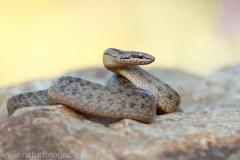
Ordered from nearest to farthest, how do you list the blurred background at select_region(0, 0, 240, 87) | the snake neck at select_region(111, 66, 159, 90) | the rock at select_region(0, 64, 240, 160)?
the rock at select_region(0, 64, 240, 160) < the snake neck at select_region(111, 66, 159, 90) < the blurred background at select_region(0, 0, 240, 87)

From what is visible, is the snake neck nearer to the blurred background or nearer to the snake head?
the snake head

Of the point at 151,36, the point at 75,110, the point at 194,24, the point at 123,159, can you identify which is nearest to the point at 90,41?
the point at 151,36

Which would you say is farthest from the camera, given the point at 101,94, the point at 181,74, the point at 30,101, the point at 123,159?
the point at 181,74

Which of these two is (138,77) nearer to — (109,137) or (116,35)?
(109,137)

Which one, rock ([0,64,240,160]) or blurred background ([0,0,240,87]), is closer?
rock ([0,64,240,160])

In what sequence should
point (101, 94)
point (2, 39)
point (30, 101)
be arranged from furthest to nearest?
1. point (2, 39)
2. point (30, 101)
3. point (101, 94)

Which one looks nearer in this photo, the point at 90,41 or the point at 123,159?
the point at 123,159

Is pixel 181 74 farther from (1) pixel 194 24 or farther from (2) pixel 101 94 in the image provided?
(2) pixel 101 94

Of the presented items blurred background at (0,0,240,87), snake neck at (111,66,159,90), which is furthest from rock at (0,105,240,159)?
blurred background at (0,0,240,87)
